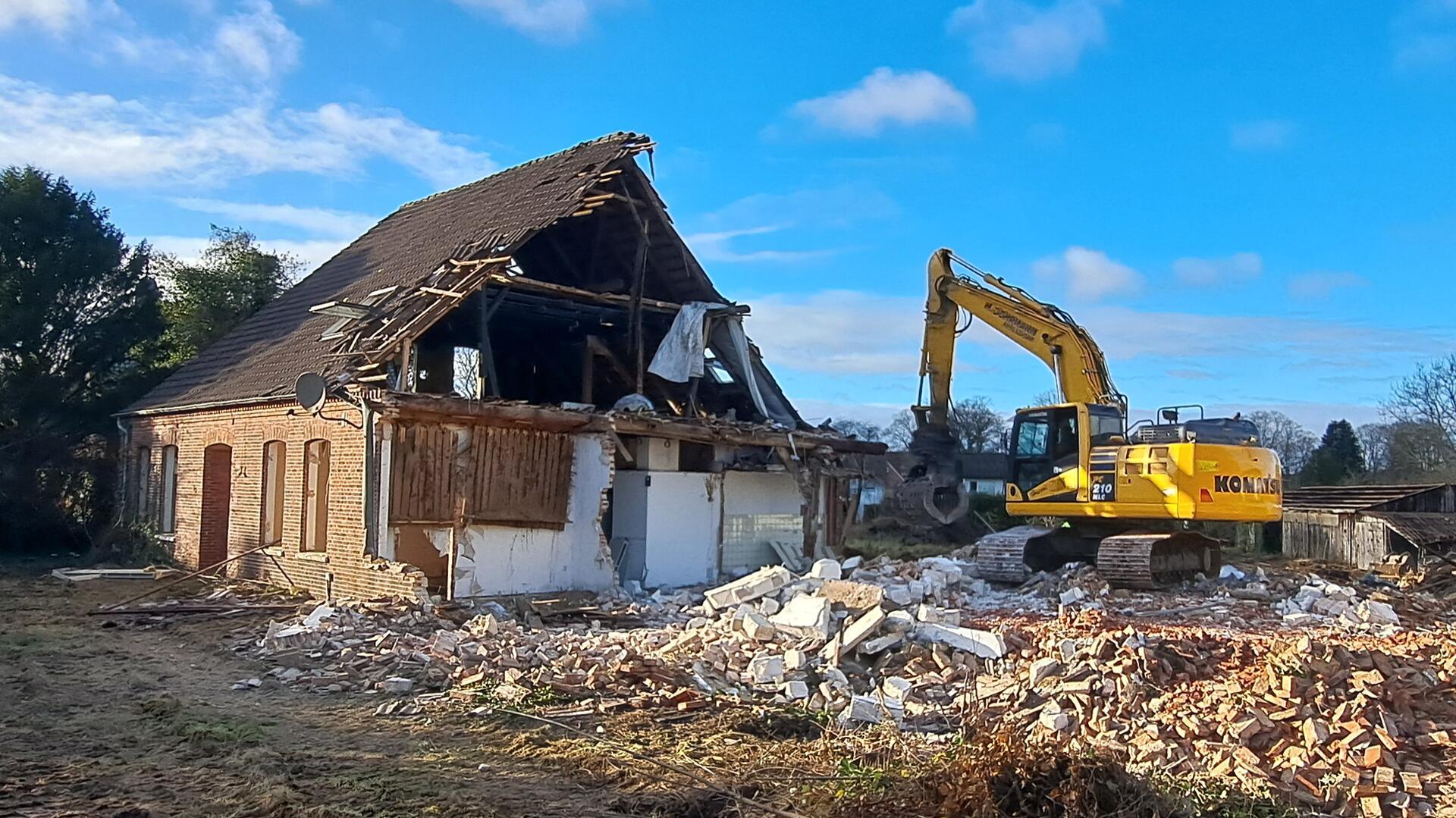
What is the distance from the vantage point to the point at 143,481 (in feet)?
70.0

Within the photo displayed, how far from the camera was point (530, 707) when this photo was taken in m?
9.16

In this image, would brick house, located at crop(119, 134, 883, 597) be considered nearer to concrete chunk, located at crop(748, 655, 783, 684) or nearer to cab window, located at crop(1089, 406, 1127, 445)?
cab window, located at crop(1089, 406, 1127, 445)

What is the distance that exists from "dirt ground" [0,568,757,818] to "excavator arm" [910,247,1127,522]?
544 inches

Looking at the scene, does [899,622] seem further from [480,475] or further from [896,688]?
[480,475]

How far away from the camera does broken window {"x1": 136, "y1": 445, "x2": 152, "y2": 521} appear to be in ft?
69.1

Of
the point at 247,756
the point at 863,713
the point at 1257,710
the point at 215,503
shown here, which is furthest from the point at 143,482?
the point at 1257,710

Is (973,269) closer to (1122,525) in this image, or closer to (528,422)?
(1122,525)

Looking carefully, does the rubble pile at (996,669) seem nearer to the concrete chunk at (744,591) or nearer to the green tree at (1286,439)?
the concrete chunk at (744,591)

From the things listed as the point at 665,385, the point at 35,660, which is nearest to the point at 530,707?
the point at 35,660

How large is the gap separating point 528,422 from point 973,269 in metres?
9.62

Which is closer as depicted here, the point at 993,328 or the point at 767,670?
the point at 767,670

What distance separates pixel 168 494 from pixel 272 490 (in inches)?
167

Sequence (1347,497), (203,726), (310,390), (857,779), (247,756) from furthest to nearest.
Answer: (1347,497) → (310,390) → (203,726) → (247,756) → (857,779)

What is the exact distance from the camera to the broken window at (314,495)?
1638 centimetres
